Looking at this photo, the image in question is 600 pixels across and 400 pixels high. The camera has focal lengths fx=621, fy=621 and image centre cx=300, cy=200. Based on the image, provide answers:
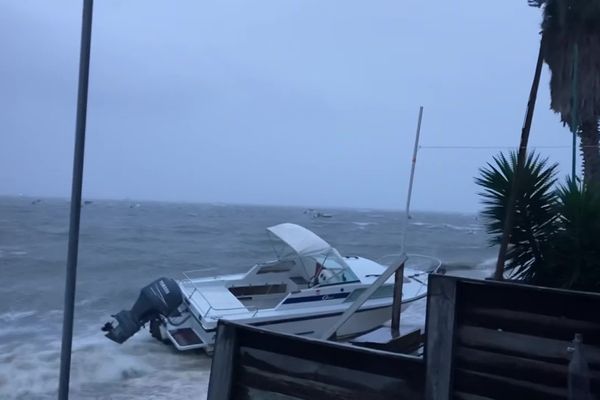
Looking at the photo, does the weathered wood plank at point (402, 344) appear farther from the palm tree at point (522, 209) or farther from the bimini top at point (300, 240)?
the bimini top at point (300, 240)

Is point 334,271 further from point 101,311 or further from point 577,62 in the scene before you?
point 101,311

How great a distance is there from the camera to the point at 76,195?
11.5ft

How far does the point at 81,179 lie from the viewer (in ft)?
11.6

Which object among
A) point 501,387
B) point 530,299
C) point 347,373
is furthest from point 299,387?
point 530,299

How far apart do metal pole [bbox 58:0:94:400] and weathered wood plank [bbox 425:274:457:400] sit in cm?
194

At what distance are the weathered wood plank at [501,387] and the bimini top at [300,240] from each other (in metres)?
11.9

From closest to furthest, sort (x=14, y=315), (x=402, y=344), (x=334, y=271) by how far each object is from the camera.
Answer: (x=402, y=344) < (x=334, y=271) < (x=14, y=315)

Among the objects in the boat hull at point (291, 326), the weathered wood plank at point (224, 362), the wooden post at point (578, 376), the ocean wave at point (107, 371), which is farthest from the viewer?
the boat hull at point (291, 326)

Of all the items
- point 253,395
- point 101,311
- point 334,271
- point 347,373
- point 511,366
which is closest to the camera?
point 511,366

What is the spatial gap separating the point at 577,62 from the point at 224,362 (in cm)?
948

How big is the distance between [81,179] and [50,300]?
19705mm

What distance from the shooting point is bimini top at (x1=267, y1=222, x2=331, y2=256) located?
596 inches

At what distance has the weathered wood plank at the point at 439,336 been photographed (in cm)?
311

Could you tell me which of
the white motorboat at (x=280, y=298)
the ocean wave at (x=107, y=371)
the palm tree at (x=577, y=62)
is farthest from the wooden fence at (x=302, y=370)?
the palm tree at (x=577, y=62)
